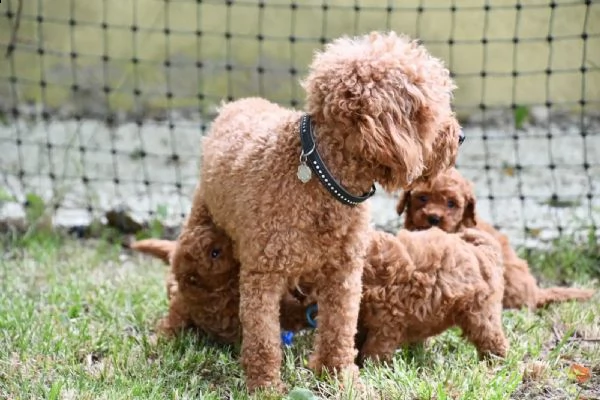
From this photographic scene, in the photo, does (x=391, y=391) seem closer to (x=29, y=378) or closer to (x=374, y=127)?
(x=374, y=127)

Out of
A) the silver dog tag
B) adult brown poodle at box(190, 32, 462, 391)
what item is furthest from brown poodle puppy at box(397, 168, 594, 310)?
the silver dog tag

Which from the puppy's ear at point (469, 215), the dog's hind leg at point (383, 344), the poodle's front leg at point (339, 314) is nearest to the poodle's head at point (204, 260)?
the poodle's front leg at point (339, 314)

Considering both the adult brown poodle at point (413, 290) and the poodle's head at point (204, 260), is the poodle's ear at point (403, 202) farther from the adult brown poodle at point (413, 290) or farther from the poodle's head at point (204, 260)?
the poodle's head at point (204, 260)

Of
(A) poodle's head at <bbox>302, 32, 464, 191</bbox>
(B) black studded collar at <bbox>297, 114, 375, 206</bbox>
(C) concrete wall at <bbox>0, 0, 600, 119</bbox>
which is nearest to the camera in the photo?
(A) poodle's head at <bbox>302, 32, 464, 191</bbox>

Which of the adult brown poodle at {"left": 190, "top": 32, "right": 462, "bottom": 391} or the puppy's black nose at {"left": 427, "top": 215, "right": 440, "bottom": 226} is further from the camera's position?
the puppy's black nose at {"left": 427, "top": 215, "right": 440, "bottom": 226}

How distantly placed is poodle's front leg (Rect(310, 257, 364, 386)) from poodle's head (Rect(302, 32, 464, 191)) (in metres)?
0.40

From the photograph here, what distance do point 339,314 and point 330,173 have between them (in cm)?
59

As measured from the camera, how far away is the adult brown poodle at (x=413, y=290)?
12.7 feet

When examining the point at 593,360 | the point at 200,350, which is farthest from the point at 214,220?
the point at 593,360

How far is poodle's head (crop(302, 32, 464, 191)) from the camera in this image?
3.24 meters

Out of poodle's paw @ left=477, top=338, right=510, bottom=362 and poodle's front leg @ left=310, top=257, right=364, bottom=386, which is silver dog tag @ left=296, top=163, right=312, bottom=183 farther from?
poodle's paw @ left=477, top=338, right=510, bottom=362

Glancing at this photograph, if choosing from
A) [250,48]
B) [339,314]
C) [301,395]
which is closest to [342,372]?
[339,314]

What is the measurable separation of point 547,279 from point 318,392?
216cm

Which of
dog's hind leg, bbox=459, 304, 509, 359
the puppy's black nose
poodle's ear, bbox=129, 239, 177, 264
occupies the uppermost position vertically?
the puppy's black nose
